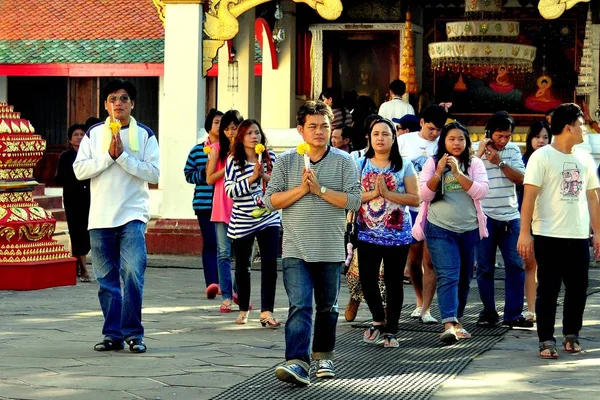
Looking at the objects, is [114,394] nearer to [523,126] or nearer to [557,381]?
[557,381]

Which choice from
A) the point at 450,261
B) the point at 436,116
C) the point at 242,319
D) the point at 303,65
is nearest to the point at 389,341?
the point at 450,261

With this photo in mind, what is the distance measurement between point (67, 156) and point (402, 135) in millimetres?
3825

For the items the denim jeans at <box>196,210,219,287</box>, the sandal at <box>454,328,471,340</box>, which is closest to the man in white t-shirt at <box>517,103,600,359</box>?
the sandal at <box>454,328,471,340</box>

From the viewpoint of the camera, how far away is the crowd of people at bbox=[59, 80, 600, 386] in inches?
345

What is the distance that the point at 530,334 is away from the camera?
1104 cm

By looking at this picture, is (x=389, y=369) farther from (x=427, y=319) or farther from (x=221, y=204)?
(x=221, y=204)

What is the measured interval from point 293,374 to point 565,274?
8.26 ft

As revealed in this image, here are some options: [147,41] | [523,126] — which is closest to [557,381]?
[523,126]

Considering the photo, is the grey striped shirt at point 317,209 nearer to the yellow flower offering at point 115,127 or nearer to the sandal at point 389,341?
the yellow flower offering at point 115,127

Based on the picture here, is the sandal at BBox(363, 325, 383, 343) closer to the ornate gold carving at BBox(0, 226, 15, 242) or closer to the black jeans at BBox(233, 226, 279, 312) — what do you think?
the black jeans at BBox(233, 226, 279, 312)

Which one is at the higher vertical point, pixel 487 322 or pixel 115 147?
pixel 115 147

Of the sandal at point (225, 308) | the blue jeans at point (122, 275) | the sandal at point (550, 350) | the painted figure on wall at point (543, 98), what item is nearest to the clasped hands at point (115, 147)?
the blue jeans at point (122, 275)

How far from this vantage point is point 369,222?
33.7ft

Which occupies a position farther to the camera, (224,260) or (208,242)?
(208,242)
